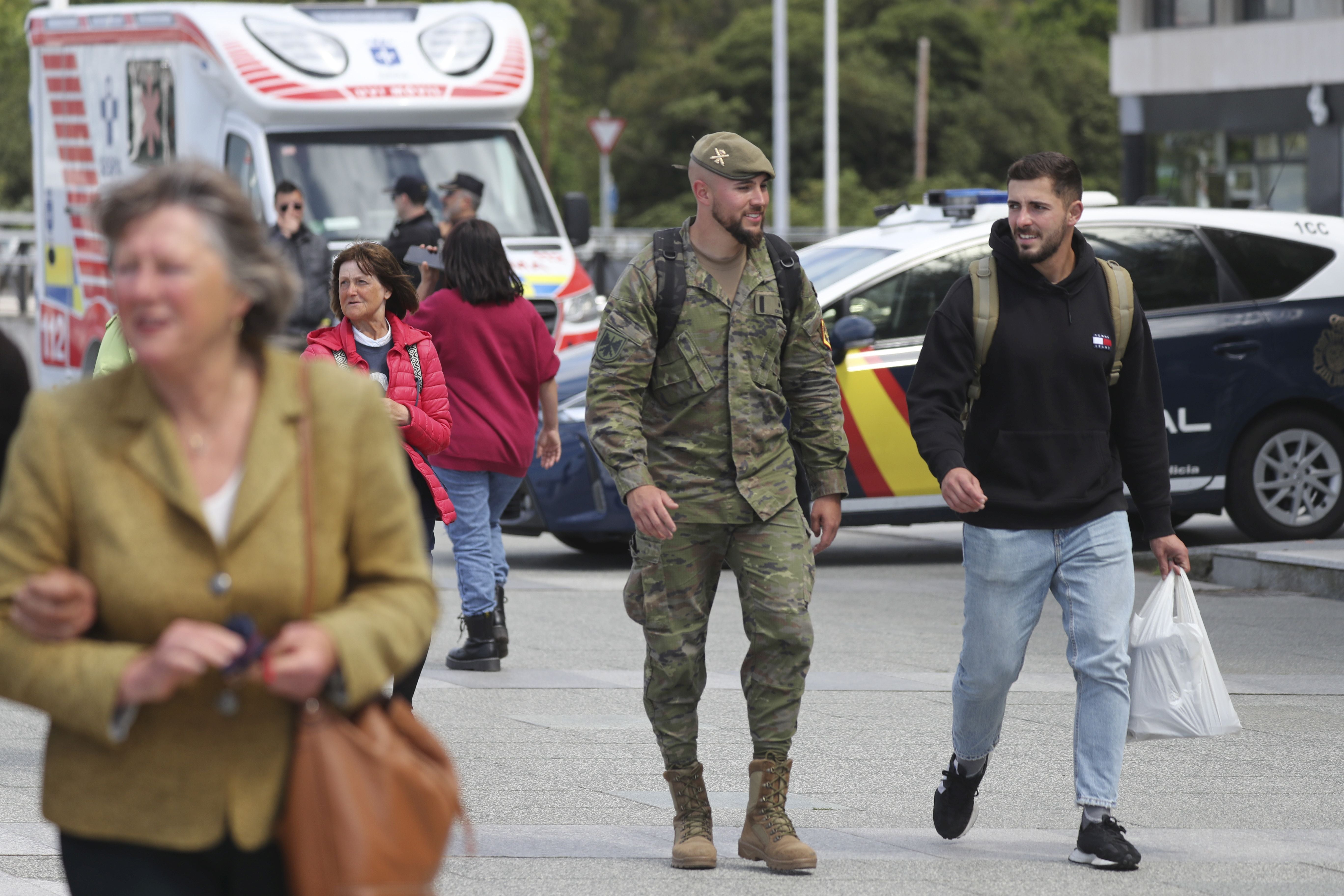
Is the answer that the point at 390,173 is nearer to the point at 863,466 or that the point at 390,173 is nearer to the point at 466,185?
the point at 466,185

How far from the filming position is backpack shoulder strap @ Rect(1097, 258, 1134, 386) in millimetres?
5273

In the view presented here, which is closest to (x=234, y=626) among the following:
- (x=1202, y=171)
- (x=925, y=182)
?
(x=1202, y=171)

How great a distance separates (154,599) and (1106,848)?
3.11 m

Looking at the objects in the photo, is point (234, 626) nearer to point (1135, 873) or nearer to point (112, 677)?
point (112, 677)

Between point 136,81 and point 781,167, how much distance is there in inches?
657

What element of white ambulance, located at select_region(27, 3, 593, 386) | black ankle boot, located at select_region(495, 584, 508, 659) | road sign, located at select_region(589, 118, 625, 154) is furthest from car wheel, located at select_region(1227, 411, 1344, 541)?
road sign, located at select_region(589, 118, 625, 154)

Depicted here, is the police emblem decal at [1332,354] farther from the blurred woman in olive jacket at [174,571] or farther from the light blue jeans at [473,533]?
the blurred woman in olive jacket at [174,571]

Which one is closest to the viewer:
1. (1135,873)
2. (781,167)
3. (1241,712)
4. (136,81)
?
(1135,873)

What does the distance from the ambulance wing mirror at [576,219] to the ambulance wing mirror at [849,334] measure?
422 cm

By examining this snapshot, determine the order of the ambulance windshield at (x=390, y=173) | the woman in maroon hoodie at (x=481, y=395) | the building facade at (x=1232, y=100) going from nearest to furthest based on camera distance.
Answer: the woman in maroon hoodie at (x=481, y=395) < the ambulance windshield at (x=390, y=173) < the building facade at (x=1232, y=100)

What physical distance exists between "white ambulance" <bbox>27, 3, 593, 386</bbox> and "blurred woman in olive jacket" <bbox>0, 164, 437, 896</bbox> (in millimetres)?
10416

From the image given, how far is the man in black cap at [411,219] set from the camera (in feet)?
36.3

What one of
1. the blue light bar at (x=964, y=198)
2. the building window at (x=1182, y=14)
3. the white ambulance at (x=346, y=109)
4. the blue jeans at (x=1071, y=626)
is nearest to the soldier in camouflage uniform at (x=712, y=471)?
the blue jeans at (x=1071, y=626)

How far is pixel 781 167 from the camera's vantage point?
30.7m
